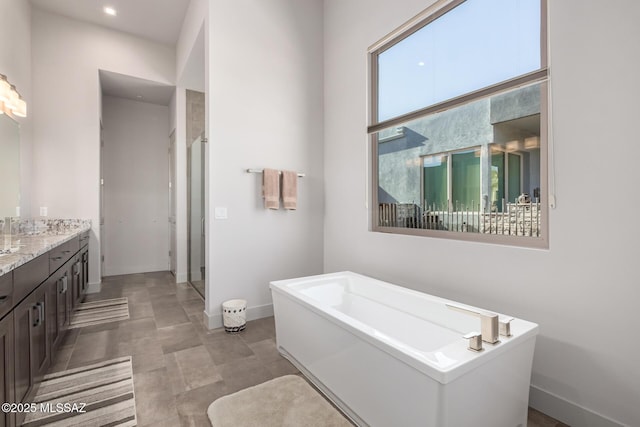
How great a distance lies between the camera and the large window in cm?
191

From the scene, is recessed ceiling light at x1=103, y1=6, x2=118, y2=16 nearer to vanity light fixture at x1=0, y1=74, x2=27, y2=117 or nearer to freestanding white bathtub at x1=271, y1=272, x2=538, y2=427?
vanity light fixture at x1=0, y1=74, x2=27, y2=117

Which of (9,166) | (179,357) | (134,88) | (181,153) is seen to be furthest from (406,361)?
(134,88)

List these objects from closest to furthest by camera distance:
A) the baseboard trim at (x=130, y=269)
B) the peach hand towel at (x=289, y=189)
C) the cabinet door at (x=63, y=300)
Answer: the cabinet door at (x=63, y=300)
the peach hand towel at (x=289, y=189)
the baseboard trim at (x=130, y=269)

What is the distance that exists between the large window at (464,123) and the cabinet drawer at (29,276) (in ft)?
8.31

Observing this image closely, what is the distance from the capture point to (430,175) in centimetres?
260

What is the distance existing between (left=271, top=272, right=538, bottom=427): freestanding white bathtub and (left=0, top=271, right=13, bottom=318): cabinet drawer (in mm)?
1439

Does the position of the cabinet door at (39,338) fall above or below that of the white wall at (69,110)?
below

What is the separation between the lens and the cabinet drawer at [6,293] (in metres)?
1.32

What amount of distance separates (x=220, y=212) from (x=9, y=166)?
1926 millimetres

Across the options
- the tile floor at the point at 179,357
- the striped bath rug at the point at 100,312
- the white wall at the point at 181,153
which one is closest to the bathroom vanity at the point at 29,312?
the tile floor at the point at 179,357

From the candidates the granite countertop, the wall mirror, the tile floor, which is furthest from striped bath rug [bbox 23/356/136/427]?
the wall mirror

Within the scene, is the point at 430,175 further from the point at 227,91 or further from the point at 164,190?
the point at 164,190

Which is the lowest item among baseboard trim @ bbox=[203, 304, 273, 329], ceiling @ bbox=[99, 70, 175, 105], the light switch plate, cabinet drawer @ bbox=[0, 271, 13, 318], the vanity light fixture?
baseboard trim @ bbox=[203, 304, 273, 329]

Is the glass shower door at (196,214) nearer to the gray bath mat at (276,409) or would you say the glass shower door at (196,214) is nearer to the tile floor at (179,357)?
the tile floor at (179,357)
